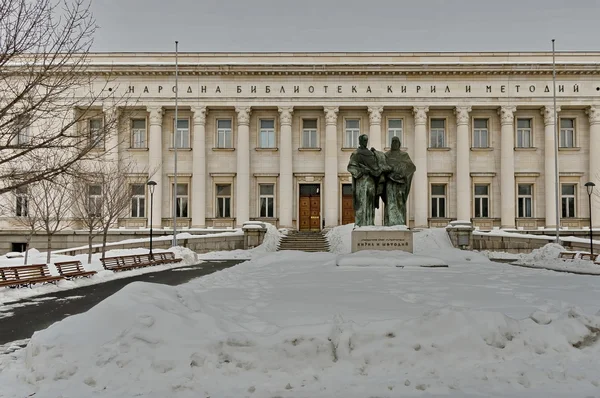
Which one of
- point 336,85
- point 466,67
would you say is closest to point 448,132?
point 466,67

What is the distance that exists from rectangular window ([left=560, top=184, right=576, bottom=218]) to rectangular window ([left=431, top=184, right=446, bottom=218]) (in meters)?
9.44

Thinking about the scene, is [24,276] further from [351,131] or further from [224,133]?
[351,131]

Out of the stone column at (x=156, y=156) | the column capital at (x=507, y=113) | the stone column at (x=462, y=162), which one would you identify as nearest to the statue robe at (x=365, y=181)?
the stone column at (x=462, y=162)

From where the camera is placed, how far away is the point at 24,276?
1449 cm

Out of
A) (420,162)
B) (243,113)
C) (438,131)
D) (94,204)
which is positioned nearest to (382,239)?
(94,204)

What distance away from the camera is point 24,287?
13688mm

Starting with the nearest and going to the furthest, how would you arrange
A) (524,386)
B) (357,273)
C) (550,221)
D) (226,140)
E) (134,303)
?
(524,386) < (134,303) < (357,273) < (550,221) < (226,140)

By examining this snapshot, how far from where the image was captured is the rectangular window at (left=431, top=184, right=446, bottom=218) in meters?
38.8

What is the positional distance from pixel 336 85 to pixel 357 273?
25.6 metres

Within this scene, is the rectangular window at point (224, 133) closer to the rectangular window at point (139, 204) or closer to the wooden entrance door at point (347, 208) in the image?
the rectangular window at point (139, 204)

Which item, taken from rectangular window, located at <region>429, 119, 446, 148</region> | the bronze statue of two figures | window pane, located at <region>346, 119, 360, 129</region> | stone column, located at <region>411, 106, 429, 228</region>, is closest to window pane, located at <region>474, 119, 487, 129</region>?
rectangular window, located at <region>429, 119, 446, 148</region>

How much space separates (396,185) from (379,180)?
771 millimetres

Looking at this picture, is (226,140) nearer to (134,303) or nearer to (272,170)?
(272,170)

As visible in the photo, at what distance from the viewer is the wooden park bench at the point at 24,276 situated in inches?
521
